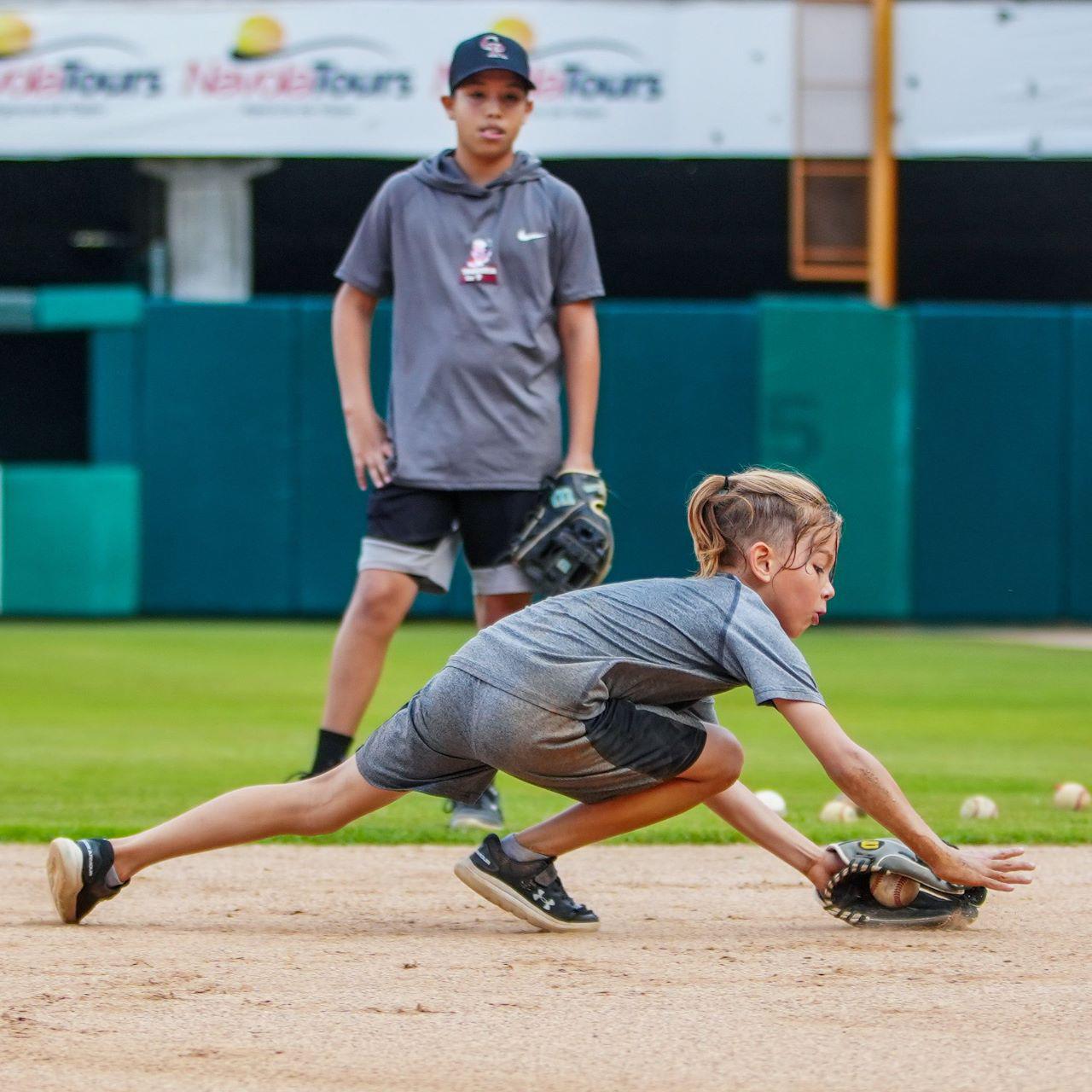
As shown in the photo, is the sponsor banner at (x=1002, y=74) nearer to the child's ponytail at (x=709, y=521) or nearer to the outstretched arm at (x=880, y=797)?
the child's ponytail at (x=709, y=521)

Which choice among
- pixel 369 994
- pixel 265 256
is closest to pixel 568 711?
pixel 369 994

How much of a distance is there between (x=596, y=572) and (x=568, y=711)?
4.55 ft

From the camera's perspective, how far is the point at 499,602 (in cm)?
479

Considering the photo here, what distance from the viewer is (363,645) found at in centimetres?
462

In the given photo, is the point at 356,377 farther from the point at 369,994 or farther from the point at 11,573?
the point at 11,573

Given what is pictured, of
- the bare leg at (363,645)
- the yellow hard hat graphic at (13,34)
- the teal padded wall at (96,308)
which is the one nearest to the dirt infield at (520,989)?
the bare leg at (363,645)

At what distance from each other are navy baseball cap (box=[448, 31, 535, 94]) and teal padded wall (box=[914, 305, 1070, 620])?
834cm

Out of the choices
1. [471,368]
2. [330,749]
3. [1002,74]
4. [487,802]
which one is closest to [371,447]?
[471,368]

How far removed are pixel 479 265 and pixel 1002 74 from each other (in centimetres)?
960

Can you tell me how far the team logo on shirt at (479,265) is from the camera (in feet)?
15.7

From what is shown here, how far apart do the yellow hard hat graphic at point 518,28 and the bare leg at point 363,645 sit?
9.29 metres

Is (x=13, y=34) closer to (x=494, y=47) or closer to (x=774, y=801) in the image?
(x=494, y=47)

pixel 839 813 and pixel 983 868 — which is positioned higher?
pixel 983 868

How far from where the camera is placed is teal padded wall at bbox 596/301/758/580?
1264 cm
